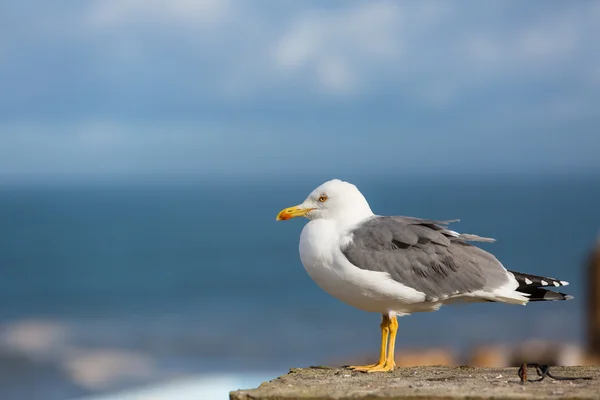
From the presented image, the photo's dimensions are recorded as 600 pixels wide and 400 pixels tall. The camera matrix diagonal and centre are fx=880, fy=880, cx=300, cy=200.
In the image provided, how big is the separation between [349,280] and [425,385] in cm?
151

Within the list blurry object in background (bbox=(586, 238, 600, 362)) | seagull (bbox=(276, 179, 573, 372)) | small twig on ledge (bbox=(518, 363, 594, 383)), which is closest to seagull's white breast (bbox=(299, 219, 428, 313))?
seagull (bbox=(276, 179, 573, 372))

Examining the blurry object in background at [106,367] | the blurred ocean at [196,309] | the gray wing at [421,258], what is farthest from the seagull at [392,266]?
the blurry object in background at [106,367]

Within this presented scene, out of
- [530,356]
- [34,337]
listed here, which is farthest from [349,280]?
[34,337]

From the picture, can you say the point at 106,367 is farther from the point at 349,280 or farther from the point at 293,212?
the point at 349,280

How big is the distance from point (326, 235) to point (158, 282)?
35.7 meters

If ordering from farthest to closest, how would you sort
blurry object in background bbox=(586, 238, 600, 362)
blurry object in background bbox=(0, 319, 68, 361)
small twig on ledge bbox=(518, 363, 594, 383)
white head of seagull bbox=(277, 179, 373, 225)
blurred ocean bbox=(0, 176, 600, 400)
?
blurry object in background bbox=(0, 319, 68, 361) < blurred ocean bbox=(0, 176, 600, 400) < blurry object in background bbox=(586, 238, 600, 362) < white head of seagull bbox=(277, 179, 373, 225) < small twig on ledge bbox=(518, 363, 594, 383)

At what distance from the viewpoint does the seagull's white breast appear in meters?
5.79

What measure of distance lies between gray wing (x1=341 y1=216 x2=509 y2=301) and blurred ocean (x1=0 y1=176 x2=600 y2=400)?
2.21 m

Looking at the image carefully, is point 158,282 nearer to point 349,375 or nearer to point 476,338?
point 476,338

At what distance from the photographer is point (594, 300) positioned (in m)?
15.0

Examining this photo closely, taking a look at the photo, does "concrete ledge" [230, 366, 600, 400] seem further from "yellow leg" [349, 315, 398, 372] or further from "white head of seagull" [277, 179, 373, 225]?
"white head of seagull" [277, 179, 373, 225]

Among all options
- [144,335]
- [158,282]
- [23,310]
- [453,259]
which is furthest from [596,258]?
[158,282]

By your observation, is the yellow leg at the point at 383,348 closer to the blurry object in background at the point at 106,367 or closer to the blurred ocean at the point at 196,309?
the blurred ocean at the point at 196,309

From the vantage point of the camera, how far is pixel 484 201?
298 ft
